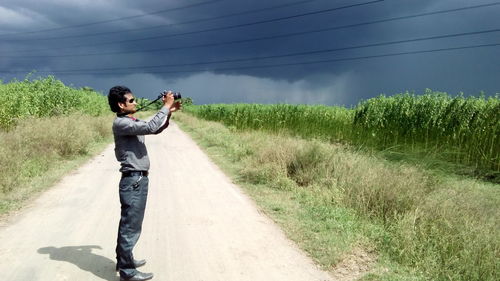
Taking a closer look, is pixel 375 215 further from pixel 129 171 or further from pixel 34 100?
pixel 34 100

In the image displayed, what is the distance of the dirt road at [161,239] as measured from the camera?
4.01 metres

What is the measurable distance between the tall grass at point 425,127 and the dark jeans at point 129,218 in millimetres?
6874

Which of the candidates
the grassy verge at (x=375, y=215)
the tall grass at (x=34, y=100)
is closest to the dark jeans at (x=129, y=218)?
the grassy verge at (x=375, y=215)

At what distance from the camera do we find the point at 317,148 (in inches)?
Result: 355

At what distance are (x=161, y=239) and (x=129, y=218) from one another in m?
1.28

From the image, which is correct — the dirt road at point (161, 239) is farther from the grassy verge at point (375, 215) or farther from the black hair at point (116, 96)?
the black hair at point (116, 96)

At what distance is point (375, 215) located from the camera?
593cm

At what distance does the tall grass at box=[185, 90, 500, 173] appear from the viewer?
12172 mm

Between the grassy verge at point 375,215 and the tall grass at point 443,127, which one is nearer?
the grassy verge at point 375,215

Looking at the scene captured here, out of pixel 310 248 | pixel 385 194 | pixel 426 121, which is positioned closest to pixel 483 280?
pixel 310 248

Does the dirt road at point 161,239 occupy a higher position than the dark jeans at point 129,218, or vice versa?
the dark jeans at point 129,218

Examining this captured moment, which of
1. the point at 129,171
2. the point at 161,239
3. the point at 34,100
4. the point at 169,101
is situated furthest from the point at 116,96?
the point at 34,100

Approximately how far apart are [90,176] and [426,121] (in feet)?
40.5

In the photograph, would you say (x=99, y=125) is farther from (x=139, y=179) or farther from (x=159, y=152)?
(x=139, y=179)
